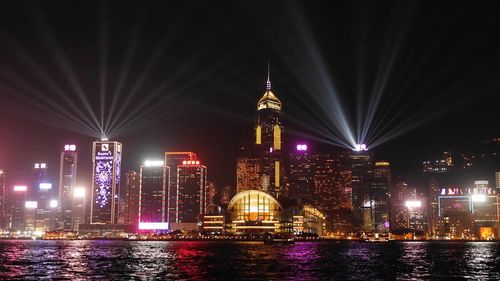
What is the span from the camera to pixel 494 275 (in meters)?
75.9

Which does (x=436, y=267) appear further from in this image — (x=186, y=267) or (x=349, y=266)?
(x=186, y=267)

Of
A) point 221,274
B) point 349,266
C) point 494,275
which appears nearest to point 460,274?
point 494,275

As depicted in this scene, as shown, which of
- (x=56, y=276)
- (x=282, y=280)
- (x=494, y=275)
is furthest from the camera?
(x=494, y=275)

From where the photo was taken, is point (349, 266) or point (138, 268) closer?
point (138, 268)

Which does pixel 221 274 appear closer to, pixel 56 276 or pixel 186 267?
pixel 186 267

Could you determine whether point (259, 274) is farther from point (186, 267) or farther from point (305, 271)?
point (186, 267)

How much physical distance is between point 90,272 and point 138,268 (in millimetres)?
8877

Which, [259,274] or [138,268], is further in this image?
[138,268]

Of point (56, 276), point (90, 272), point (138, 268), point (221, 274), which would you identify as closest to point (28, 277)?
point (56, 276)

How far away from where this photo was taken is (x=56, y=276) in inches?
2790

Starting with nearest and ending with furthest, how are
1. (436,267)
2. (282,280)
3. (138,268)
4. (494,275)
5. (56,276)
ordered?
(282,280)
(56,276)
(494,275)
(138,268)
(436,267)

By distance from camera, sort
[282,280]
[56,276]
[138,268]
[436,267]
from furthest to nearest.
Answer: [436,267] → [138,268] → [56,276] → [282,280]

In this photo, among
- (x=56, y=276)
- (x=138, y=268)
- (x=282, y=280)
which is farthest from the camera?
(x=138, y=268)

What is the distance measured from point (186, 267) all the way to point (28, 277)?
23.9 m
